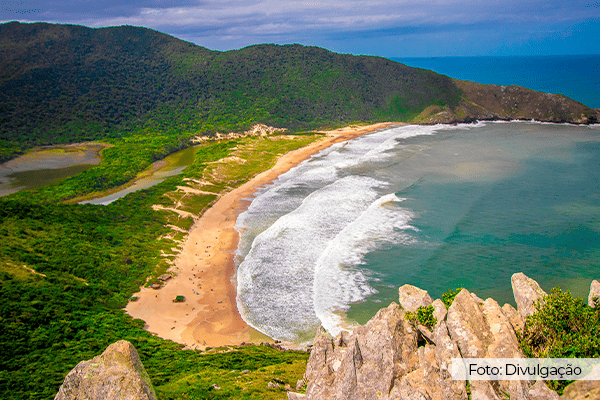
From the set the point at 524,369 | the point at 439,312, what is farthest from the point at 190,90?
the point at 524,369

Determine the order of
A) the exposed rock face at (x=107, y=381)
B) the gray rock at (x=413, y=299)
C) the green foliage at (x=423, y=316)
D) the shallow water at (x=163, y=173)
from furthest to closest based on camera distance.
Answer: the shallow water at (x=163, y=173) → the gray rock at (x=413, y=299) → the green foliage at (x=423, y=316) → the exposed rock face at (x=107, y=381)

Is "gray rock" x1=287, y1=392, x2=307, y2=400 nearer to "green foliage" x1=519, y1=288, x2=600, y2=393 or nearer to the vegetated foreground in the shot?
the vegetated foreground

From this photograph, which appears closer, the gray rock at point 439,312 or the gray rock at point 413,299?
the gray rock at point 439,312

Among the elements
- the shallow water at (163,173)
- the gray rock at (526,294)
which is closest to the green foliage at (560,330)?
the gray rock at (526,294)

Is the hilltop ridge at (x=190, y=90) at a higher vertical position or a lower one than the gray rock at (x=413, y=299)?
higher

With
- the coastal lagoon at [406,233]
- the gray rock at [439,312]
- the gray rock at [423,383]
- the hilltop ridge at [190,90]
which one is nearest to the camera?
the gray rock at [423,383]

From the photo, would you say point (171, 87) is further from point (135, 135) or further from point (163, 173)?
point (163, 173)

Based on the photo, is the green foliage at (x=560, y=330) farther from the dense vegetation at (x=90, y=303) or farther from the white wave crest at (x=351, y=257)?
the white wave crest at (x=351, y=257)
